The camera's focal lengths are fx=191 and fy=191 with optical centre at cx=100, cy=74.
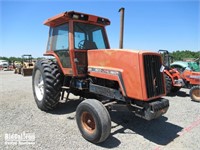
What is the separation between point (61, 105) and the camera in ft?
19.8

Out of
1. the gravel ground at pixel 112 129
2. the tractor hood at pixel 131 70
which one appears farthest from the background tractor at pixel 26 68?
the tractor hood at pixel 131 70

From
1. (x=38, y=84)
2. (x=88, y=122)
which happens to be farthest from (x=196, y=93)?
(x=38, y=84)

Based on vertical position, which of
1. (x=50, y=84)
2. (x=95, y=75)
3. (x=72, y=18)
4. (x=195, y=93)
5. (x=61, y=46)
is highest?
(x=72, y=18)

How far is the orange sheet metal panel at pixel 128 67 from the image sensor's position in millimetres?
3422

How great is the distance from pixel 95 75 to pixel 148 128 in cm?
171

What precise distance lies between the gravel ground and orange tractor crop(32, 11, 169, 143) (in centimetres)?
31

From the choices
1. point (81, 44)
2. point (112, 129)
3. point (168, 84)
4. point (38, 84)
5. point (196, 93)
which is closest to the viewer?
point (112, 129)

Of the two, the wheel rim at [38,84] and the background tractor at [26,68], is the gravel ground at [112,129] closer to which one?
the wheel rim at [38,84]

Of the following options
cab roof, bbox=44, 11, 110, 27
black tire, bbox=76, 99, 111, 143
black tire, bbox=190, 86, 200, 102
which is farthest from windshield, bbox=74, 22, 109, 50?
black tire, bbox=190, 86, 200, 102

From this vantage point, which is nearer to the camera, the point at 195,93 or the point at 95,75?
the point at 95,75

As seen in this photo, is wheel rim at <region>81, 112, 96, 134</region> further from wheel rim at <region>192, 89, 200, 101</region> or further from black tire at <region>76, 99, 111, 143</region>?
wheel rim at <region>192, 89, 200, 101</region>

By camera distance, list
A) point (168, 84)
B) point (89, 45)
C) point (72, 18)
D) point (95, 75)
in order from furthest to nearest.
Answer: point (168, 84), point (89, 45), point (72, 18), point (95, 75)

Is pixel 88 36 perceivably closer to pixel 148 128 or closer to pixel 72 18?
pixel 72 18

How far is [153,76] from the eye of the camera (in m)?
3.65
